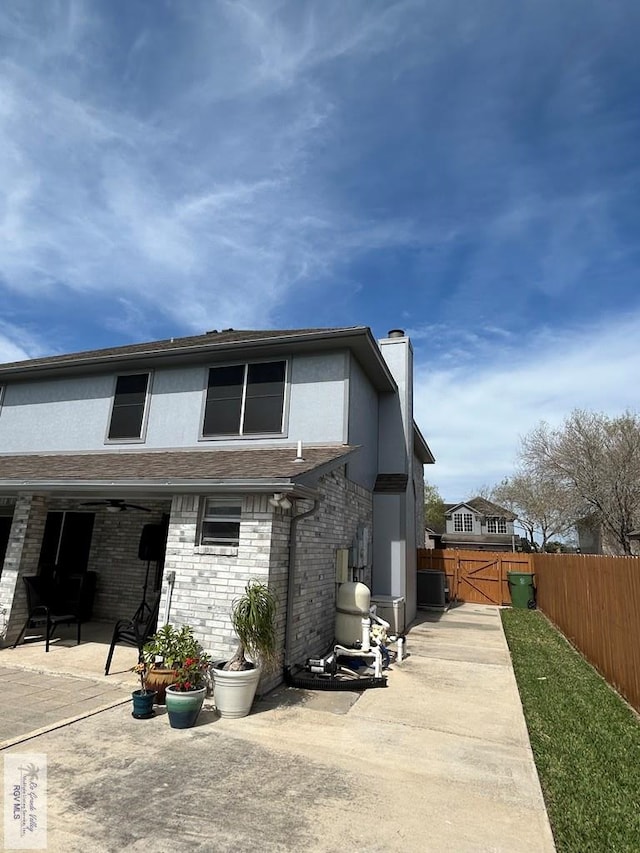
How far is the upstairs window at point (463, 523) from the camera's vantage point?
46.3 meters

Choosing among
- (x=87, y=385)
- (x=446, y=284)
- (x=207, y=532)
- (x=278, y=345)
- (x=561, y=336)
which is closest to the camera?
(x=207, y=532)

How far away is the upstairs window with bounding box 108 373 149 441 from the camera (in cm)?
1074

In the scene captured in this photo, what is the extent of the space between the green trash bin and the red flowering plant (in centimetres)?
1405

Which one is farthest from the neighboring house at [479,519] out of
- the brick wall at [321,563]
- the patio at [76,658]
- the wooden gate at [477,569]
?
the patio at [76,658]

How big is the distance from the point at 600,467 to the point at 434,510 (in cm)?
2855

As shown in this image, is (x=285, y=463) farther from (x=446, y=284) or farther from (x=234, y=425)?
(x=446, y=284)

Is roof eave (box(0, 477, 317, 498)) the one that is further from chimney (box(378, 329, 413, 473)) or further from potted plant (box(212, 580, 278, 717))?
chimney (box(378, 329, 413, 473))

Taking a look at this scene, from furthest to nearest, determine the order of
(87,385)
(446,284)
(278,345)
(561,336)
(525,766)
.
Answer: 1. (561,336)
2. (446,284)
3. (87,385)
4. (278,345)
5. (525,766)

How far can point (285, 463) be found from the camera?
7246 millimetres

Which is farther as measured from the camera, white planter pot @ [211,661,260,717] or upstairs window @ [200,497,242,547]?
upstairs window @ [200,497,242,547]

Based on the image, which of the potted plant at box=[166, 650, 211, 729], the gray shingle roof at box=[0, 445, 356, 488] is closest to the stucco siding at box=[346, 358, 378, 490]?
the gray shingle roof at box=[0, 445, 356, 488]

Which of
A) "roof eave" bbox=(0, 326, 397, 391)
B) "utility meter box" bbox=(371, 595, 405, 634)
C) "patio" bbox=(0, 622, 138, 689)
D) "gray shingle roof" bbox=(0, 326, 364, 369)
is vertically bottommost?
"patio" bbox=(0, 622, 138, 689)

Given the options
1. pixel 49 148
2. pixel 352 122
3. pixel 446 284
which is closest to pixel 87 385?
pixel 49 148

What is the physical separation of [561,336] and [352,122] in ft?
30.8
